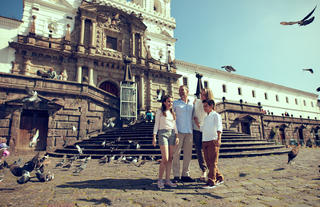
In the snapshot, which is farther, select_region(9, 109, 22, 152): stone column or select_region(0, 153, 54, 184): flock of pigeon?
select_region(9, 109, 22, 152): stone column

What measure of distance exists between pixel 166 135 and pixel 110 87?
1552 cm

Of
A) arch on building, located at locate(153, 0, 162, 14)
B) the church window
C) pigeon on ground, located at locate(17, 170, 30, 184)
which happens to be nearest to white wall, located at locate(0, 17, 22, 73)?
pigeon on ground, located at locate(17, 170, 30, 184)

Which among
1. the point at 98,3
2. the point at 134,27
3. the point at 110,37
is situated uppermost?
the point at 98,3

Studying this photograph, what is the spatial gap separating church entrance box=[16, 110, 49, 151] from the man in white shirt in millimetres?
9854

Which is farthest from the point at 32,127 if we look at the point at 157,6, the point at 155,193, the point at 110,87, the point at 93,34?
the point at 157,6

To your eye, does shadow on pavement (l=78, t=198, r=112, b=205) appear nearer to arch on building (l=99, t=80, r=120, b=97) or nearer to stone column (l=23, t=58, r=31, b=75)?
stone column (l=23, t=58, r=31, b=75)

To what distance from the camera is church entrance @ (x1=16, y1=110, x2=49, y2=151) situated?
9.45m

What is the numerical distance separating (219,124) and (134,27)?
19.2 metres

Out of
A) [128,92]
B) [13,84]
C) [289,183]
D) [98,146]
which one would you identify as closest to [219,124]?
[289,183]

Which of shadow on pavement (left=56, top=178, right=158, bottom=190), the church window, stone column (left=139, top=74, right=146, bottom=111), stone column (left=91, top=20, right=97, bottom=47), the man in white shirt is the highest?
stone column (left=91, top=20, right=97, bottom=47)

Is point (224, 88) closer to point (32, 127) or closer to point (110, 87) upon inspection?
point (110, 87)

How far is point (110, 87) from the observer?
18047 mm

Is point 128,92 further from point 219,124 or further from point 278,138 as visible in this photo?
point 278,138

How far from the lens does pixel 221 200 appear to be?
2.84 m
